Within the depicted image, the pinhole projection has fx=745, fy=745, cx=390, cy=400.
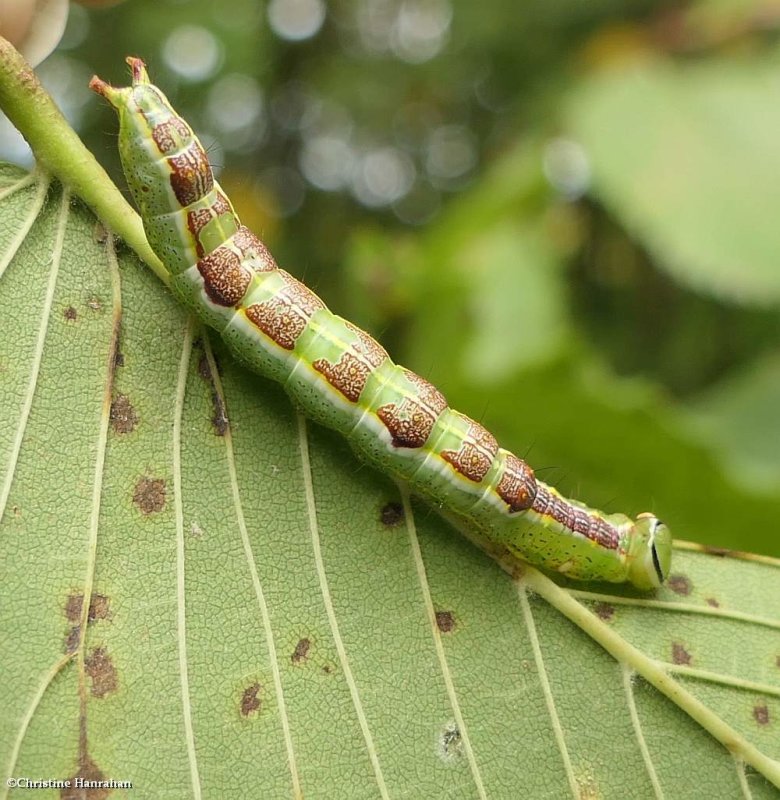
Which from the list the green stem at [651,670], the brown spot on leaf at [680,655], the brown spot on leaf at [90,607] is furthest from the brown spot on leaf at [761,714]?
the brown spot on leaf at [90,607]

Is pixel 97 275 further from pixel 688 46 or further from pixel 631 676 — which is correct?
pixel 688 46

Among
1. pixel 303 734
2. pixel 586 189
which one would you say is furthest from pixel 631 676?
pixel 586 189

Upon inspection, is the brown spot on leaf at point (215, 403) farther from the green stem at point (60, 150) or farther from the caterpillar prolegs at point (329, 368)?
the green stem at point (60, 150)

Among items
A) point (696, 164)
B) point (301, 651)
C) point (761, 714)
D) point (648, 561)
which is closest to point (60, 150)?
point (301, 651)

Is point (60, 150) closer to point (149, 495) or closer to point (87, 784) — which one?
point (149, 495)

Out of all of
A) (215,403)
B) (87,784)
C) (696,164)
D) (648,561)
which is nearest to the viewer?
(87,784)
